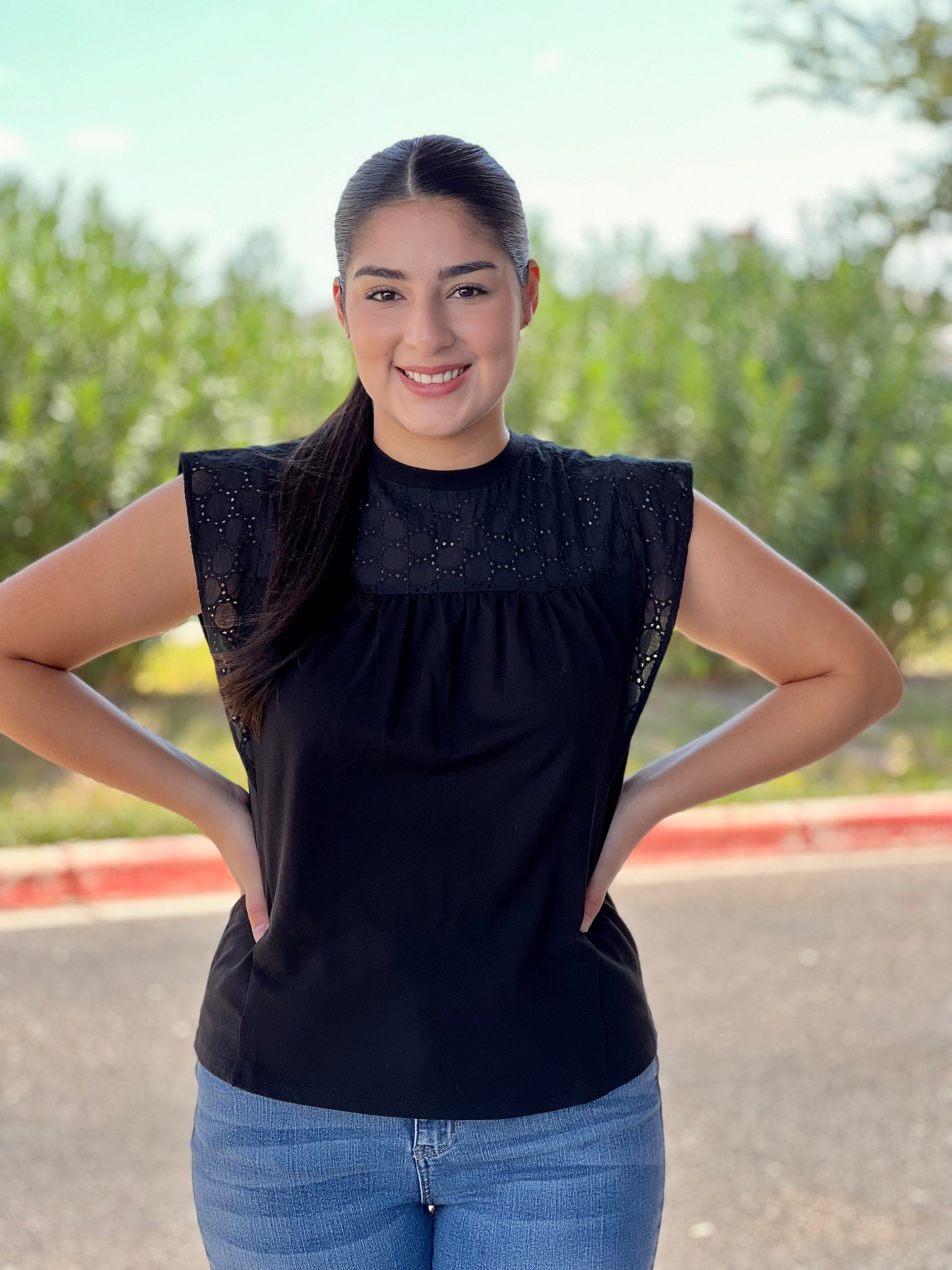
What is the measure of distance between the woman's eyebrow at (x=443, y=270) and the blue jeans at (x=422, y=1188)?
936mm

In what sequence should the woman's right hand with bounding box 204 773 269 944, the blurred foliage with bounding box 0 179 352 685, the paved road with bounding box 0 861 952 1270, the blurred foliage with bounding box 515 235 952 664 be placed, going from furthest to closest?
the blurred foliage with bounding box 515 235 952 664 → the blurred foliage with bounding box 0 179 352 685 → the paved road with bounding box 0 861 952 1270 → the woman's right hand with bounding box 204 773 269 944

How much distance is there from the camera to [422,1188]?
5.01 ft

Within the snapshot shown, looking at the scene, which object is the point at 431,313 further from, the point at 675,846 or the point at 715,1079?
the point at 675,846

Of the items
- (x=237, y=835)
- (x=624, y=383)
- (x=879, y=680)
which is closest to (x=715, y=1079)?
(x=879, y=680)

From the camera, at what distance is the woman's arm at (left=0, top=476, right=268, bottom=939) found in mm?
1669

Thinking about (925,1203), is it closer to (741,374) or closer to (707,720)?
(707,720)

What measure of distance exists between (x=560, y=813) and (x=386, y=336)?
1.93 ft

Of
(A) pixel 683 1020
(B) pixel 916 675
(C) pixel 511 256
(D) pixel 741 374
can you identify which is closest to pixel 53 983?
(A) pixel 683 1020

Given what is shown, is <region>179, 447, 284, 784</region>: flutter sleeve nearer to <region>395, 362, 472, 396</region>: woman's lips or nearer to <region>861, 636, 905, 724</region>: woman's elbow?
<region>395, 362, 472, 396</region>: woman's lips

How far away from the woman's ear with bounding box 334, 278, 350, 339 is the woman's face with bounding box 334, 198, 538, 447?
0.18 feet

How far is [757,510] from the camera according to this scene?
8.15m

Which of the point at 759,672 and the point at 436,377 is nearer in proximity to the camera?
the point at 436,377

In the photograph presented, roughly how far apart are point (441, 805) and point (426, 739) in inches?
2.9

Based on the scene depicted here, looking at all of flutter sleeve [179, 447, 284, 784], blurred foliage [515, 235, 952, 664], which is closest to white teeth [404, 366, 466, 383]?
flutter sleeve [179, 447, 284, 784]
